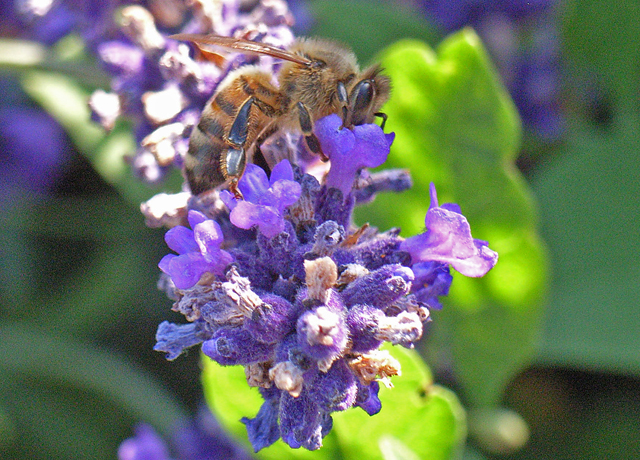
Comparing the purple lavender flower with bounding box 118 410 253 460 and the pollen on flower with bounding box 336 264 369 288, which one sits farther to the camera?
the purple lavender flower with bounding box 118 410 253 460

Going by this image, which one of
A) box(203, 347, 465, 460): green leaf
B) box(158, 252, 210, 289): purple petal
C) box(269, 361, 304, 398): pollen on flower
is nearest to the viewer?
box(269, 361, 304, 398): pollen on flower

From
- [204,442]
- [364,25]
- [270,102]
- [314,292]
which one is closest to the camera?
[314,292]

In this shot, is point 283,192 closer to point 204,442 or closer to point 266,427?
point 266,427

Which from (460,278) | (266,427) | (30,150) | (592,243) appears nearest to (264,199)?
(266,427)

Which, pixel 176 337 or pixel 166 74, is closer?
pixel 176 337

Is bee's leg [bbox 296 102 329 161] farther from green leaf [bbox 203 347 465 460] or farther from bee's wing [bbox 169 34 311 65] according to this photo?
green leaf [bbox 203 347 465 460]

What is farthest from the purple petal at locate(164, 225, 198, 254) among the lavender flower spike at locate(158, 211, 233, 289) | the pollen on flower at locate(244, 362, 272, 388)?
the pollen on flower at locate(244, 362, 272, 388)

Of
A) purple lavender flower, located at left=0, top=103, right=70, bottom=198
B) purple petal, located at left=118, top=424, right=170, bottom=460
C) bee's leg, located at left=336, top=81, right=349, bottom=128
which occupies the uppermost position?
bee's leg, located at left=336, top=81, right=349, bottom=128
